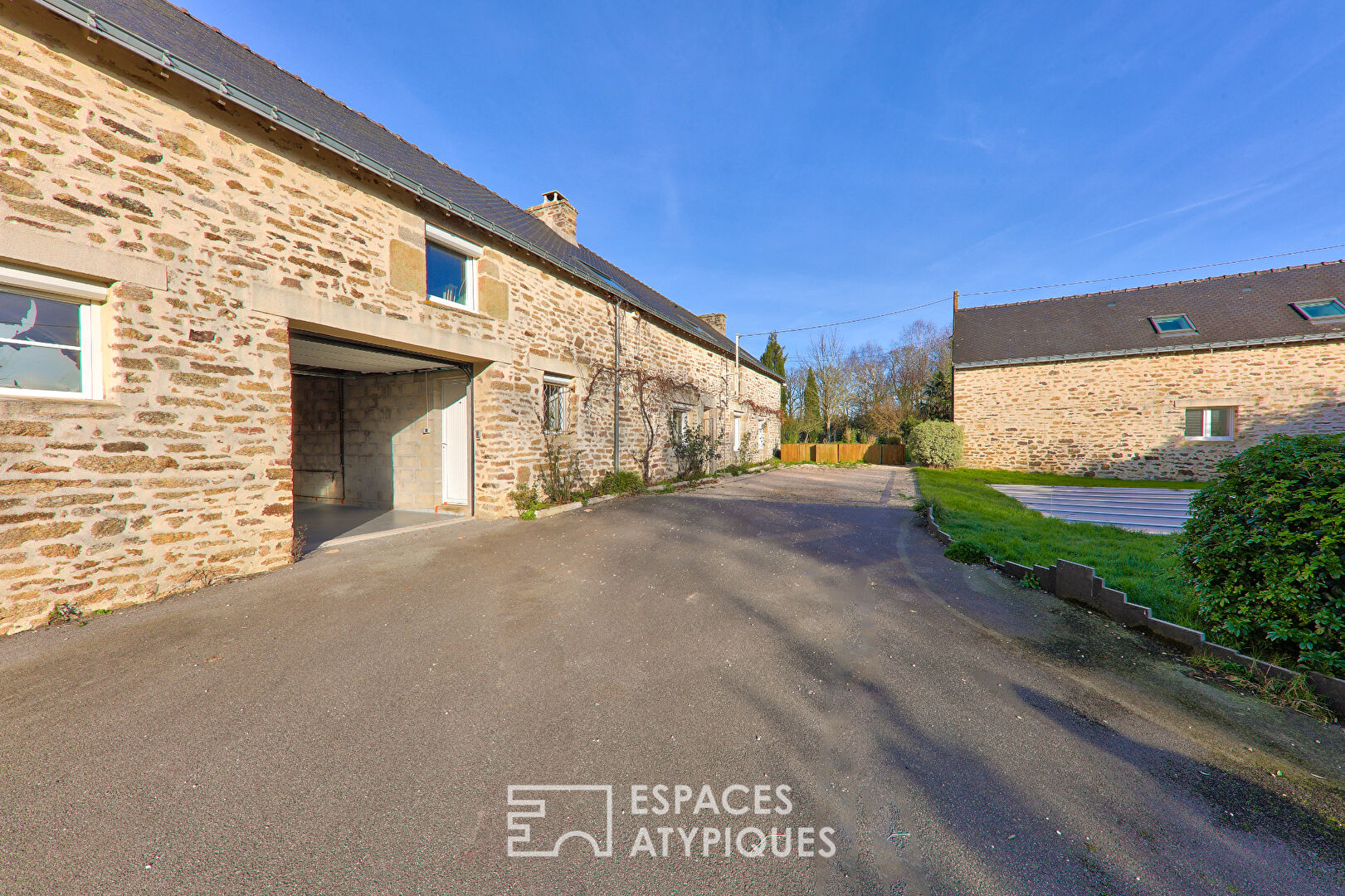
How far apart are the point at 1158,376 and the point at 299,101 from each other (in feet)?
68.7

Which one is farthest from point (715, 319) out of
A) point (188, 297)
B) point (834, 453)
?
point (188, 297)

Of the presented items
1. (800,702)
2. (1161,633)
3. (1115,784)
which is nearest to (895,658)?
(800,702)

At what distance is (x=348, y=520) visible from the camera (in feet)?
24.5

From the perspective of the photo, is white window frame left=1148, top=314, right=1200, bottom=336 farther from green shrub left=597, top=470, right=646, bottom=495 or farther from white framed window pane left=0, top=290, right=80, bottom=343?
white framed window pane left=0, top=290, right=80, bottom=343

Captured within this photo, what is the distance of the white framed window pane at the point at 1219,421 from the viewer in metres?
13.8

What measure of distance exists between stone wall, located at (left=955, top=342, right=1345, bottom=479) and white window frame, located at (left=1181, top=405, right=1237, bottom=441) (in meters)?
0.10

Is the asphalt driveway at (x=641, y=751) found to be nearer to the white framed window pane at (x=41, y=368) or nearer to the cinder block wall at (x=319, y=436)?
the white framed window pane at (x=41, y=368)

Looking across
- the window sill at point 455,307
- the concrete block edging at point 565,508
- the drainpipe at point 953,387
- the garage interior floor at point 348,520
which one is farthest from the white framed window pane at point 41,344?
the drainpipe at point 953,387

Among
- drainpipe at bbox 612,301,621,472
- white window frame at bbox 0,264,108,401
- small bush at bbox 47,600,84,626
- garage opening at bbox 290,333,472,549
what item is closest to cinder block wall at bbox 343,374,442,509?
garage opening at bbox 290,333,472,549

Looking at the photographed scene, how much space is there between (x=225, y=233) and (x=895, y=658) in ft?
21.6

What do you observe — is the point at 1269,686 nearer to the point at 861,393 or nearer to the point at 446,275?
the point at 446,275

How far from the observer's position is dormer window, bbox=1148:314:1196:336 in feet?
48.0

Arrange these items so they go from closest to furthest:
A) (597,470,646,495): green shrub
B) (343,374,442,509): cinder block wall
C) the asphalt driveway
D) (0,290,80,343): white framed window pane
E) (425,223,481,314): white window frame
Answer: the asphalt driveway
(0,290,80,343): white framed window pane
(425,223,481,314): white window frame
(343,374,442,509): cinder block wall
(597,470,646,495): green shrub

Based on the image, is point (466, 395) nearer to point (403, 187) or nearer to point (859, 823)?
point (403, 187)
